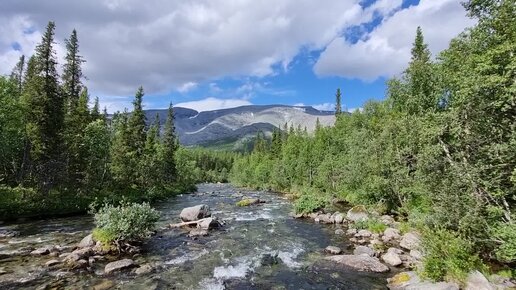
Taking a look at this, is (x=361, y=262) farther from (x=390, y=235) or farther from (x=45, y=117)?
(x=45, y=117)

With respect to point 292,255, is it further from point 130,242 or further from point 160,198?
point 160,198

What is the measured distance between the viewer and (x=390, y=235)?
26.4m

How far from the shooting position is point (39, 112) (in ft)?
130

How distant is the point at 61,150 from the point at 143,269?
30.7 m

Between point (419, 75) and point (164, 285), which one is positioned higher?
point (419, 75)

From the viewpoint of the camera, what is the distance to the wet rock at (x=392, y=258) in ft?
65.0

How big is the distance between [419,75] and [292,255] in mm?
19858

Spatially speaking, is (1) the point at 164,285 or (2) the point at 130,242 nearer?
(1) the point at 164,285

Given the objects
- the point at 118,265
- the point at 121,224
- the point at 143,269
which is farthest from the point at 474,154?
the point at 121,224

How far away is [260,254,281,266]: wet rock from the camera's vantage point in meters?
20.6

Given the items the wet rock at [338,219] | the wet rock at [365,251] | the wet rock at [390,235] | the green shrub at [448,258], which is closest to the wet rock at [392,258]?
the wet rock at [365,251]

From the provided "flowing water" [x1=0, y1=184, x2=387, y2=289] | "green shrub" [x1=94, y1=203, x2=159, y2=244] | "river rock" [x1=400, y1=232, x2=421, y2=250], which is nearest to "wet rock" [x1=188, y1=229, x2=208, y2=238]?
"flowing water" [x1=0, y1=184, x2=387, y2=289]

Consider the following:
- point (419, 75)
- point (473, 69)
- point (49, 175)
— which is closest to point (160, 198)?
point (49, 175)

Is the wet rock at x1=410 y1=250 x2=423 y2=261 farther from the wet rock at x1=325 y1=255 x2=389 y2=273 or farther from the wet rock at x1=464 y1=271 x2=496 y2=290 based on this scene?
the wet rock at x1=464 y1=271 x2=496 y2=290
